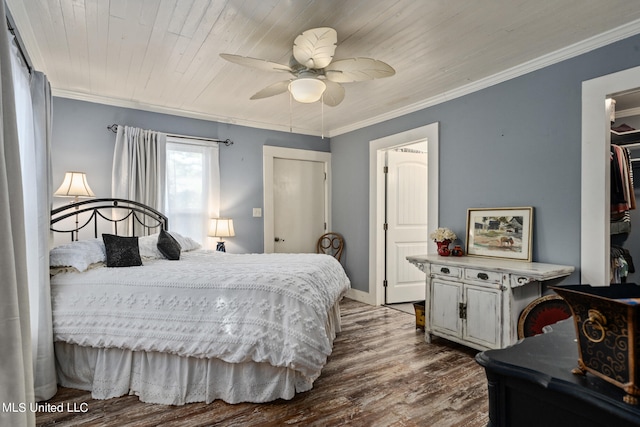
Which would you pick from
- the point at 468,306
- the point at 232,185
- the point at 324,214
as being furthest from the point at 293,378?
the point at 324,214

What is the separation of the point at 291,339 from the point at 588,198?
2.43 meters

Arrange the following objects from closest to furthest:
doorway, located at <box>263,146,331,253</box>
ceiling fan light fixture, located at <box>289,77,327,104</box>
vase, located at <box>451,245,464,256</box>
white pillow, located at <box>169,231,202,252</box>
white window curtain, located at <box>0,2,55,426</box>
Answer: white window curtain, located at <box>0,2,55,426</box> → ceiling fan light fixture, located at <box>289,77,327,104</box> → vase, located at <box>451,245,464,256</box> → white pillow, located at <box>169,231,202,252</box> → doorway, located at <box>263,146,331,253</box>

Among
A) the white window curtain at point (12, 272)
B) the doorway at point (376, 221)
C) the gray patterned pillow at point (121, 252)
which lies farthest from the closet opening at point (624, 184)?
the gray patterned pillow at point (121, 252)

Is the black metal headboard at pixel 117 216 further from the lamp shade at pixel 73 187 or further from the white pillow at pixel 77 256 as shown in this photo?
the white pillow at pixel 77 256

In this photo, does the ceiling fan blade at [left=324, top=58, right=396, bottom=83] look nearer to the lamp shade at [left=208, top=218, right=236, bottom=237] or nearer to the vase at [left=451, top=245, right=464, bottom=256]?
the vase at [left=451, top=245, right=464, bottom=256]

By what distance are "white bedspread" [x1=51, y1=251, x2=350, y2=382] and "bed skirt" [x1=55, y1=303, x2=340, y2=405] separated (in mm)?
127

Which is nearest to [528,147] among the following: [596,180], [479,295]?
[596,180]

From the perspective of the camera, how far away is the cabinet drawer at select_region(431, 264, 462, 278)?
3.05 metres

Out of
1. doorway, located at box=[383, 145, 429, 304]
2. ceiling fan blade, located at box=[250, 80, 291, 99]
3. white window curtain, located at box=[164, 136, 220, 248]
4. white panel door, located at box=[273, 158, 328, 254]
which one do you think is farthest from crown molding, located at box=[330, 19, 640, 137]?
white window curtain, located at box=[164, 136, 220, 248]

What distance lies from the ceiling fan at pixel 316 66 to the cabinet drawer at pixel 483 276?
5.77ft

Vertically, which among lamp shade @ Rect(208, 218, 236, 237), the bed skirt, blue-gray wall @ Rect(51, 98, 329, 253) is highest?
blue-gray wall @ Rect(51, 98, 329, 253)

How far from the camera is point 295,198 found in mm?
5152

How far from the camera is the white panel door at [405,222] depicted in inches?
183

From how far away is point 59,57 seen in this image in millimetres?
2803
